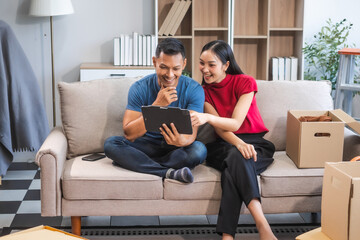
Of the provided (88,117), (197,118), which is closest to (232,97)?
(197,118)

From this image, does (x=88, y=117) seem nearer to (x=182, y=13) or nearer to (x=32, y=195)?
(x=32, y=195)

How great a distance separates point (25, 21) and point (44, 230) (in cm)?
312

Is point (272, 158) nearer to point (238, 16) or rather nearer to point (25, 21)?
point (238, 16)

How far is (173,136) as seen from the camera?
2648mm

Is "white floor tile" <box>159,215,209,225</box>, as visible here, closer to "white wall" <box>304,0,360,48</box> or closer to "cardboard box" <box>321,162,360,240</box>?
"cardboard box" <box>321,162,360,240</box>

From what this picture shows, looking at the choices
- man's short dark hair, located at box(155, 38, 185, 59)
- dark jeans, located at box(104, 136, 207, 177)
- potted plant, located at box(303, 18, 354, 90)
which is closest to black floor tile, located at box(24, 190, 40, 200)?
dark jeans, located at box(104, 136, 207, 177)

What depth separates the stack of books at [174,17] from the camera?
180 inches

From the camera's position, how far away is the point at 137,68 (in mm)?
4387

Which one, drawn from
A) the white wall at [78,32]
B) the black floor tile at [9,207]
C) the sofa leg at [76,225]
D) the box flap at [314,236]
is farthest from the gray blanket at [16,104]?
the box flap at [314,236]

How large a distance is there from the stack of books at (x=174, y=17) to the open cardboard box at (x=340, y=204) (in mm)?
2703

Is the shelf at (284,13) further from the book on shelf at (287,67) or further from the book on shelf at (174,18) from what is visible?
the book on shelf at (174,18)

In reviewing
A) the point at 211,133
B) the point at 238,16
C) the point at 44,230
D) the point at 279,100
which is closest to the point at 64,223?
the point at 211,133

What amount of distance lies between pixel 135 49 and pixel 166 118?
198 centimetres

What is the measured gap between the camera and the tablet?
8.28 feet
